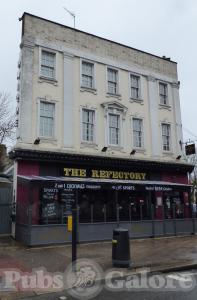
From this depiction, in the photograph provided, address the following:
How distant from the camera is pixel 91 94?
20375 mm

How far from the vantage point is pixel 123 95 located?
71.3 feet

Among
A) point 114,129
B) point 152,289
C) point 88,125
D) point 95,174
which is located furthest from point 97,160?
point 152,289

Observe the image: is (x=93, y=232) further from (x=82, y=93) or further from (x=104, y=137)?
(x=82, y=93)

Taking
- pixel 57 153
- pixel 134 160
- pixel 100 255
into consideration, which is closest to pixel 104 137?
pixel 134 160

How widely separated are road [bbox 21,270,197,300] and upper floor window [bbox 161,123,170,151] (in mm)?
14138

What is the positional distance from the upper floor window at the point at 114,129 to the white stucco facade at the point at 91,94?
0.62 ft

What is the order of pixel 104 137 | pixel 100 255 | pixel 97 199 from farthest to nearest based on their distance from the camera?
pixel 104 137, pixel 97 199, pixel 100 255

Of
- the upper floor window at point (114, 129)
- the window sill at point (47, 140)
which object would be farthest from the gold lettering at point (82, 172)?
the upper floor window at point (114, 129)

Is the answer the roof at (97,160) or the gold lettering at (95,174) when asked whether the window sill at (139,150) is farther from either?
the gold lettering at (95,174)

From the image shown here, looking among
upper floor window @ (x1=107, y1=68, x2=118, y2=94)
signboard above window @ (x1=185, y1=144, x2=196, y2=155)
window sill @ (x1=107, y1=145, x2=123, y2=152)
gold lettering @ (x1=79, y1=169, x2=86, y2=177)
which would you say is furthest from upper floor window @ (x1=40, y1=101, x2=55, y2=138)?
signboard above window @ (x1=185, y1=144, x2=196, y2=155)

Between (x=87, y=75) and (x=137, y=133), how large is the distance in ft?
15.4

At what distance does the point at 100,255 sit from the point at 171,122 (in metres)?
13.3

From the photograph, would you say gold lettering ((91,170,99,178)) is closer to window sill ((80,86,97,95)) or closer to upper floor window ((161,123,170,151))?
window sill ((80,86,97,95))

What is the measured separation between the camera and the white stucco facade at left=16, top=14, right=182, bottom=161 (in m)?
18.3
